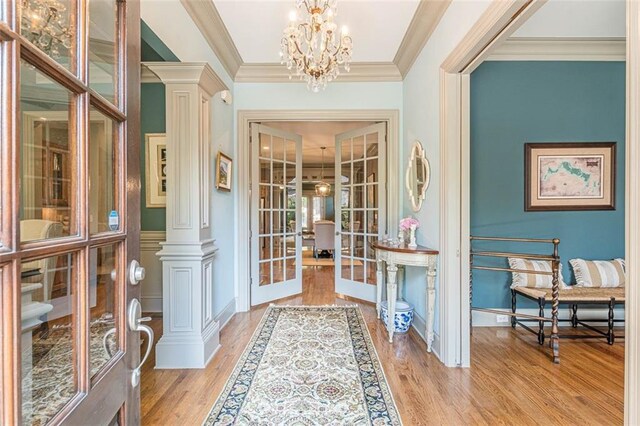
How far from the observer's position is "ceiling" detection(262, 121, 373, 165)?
433 cm

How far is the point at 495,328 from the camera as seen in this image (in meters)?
3.09

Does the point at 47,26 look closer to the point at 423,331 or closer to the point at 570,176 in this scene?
the point at 423,331

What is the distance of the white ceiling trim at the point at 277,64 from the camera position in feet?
8.14

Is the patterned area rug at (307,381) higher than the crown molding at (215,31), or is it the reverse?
the crown molding at (215,31)

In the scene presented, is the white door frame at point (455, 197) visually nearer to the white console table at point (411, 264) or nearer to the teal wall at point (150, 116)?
the white console table at point (411, 264)

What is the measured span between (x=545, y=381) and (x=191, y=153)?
3214 mm

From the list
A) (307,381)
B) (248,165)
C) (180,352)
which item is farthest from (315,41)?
(180,352)

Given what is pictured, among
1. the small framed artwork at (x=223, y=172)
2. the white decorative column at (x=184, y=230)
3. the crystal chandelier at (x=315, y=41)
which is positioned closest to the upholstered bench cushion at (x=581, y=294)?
the crystal chandelier at (x=315, y=41)

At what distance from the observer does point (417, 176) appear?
Answer: 10.2ft

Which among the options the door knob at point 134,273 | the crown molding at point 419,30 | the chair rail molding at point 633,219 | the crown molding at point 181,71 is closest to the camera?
the door knob at point 134,273

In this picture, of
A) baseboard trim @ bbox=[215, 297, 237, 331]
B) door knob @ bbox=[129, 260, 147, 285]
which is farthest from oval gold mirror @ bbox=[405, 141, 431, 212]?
door knob @ bbox=[129, 260, 147, 285]

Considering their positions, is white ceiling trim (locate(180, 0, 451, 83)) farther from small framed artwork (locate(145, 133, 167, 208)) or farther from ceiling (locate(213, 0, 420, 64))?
small framed artwork (locate(145, 133, 167, 208))

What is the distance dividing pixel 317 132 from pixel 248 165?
8.23ft

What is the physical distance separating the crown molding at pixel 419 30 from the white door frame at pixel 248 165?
59cm
